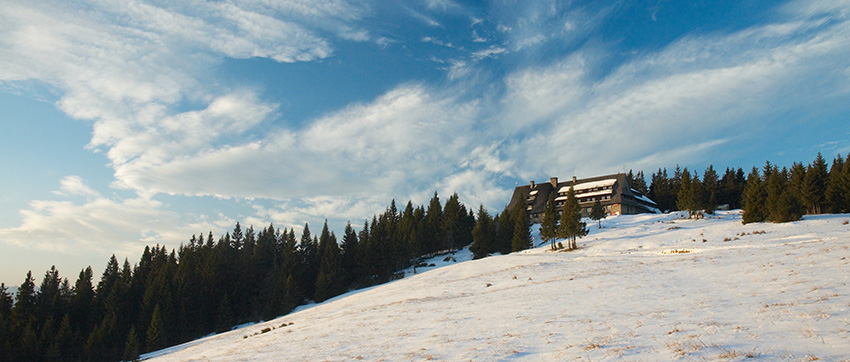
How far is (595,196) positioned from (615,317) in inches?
3595

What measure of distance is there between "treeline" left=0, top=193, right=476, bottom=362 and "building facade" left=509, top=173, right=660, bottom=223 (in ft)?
115

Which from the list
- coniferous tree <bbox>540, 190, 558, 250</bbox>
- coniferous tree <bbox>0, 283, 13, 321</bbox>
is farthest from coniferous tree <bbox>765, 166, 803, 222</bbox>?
coniferous tree <bbox>0, 283, 13, 321</bbox>

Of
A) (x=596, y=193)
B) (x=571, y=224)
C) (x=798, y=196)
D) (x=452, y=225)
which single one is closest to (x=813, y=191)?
(x=798, y=196)

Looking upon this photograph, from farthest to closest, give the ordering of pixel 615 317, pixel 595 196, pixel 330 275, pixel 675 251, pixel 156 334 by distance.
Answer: pixel 595 196 < pixel 330 275 < pixel 156 334 < pixel 675 251 < pixel 615 317

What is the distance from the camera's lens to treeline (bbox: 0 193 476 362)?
58.6 meters

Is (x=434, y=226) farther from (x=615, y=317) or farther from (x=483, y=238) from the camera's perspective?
(x=615, y=317)

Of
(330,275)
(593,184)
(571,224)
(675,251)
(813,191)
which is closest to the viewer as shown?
(675,251)

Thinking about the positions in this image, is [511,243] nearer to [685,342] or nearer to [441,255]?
[441,255]

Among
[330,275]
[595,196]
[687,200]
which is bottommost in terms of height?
[330,275]

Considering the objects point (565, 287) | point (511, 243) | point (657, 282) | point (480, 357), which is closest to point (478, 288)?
point (565, 287)

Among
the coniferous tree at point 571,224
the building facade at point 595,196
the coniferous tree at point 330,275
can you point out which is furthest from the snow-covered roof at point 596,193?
the coniferous tree at point 330,275

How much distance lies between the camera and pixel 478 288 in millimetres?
33688

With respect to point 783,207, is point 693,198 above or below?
above

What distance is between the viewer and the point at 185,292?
66.1m
